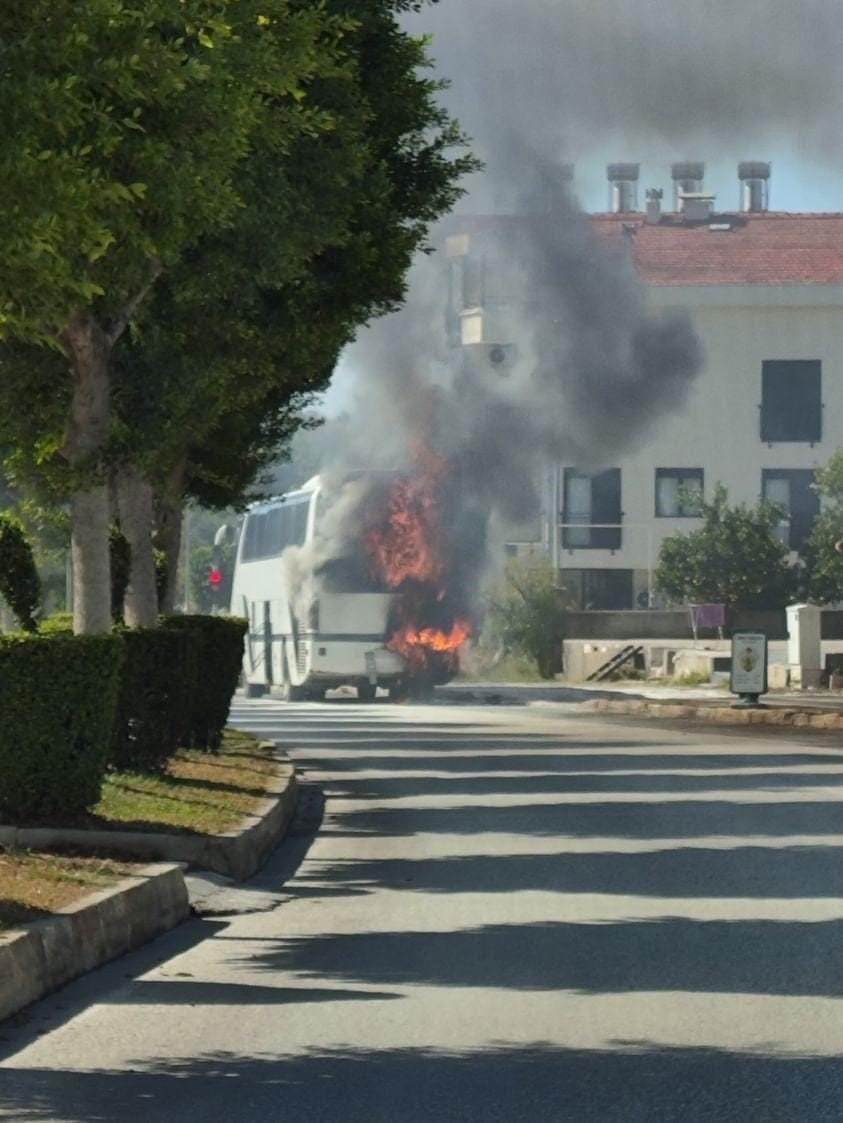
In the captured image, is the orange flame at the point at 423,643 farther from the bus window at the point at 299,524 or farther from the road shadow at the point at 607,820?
the road shadow at the point at 607,820

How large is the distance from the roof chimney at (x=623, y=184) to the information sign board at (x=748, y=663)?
65169 mm

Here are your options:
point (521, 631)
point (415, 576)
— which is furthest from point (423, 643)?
point (521, 631)

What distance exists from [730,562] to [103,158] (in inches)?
2479

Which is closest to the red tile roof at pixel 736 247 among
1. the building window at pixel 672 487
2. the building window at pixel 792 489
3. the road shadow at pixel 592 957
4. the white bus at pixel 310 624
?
the building window at pixel 672 487

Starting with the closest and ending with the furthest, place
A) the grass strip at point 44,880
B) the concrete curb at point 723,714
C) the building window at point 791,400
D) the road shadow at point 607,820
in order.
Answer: the grass strip at point 44,880 < the road shadow at point 607,820 < the concrete curb at point 723,714 < the building window at point 791,400

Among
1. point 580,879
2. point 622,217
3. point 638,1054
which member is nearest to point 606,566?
point 622,217

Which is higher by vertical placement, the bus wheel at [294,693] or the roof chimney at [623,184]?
→ the roof chimney at [623,184]

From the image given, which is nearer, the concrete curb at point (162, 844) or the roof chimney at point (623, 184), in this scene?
the concrete curb at point (162, 844)

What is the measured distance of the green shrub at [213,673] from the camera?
83.9ft

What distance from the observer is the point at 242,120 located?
1552 cm

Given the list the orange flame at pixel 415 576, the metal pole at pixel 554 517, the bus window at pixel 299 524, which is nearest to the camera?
the orange flame at pixel 415 576

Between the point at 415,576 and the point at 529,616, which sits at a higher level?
the point at 415,576

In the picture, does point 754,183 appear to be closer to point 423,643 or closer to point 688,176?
point 688,176

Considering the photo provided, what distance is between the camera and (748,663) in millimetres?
42188
